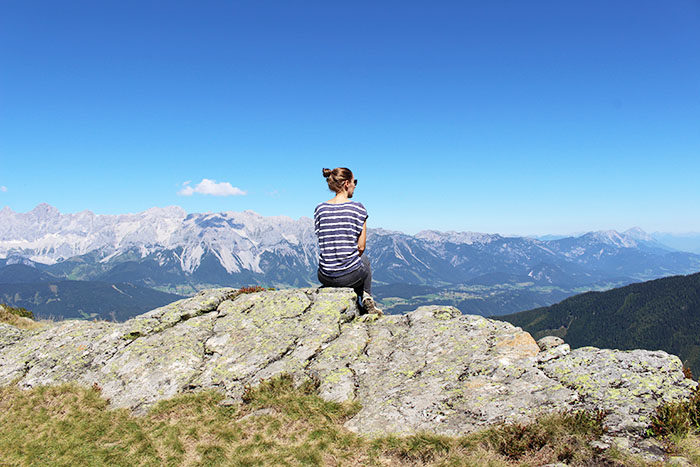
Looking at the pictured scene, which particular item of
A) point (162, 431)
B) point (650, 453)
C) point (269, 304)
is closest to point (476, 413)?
point (650, 453)

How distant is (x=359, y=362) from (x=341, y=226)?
445 centimetres

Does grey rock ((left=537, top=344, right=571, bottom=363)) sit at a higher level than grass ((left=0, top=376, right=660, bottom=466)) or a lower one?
higher

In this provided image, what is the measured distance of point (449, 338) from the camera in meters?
11.5

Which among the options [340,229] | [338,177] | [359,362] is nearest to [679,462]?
[359,362]

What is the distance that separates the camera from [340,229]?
11.9 metres

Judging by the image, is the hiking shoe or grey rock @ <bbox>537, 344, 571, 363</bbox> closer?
grey rock @ <bbox>537, 344, 571, 363</bbox>

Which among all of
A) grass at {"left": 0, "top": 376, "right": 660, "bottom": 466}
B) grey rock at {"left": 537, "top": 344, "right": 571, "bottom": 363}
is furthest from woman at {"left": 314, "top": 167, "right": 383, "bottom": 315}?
grey rock at {"left": 537, "top": 344, "right": 571, "bottom": 363}

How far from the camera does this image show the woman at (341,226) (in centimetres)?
1183

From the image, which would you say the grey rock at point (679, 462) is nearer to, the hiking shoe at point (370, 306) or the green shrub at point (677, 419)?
the green shrub at point (677, 419)

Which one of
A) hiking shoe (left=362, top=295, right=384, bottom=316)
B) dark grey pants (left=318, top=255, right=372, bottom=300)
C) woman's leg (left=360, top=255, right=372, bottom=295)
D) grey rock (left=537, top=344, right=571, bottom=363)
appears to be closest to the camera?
grey rock (left=537, top=344, right=571, bottom=363)

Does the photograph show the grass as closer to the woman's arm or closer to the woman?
the woman

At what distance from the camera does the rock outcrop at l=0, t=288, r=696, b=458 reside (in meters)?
8.03

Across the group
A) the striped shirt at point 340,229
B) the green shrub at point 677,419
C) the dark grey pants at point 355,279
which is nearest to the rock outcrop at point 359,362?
the green shrub at point 677,419

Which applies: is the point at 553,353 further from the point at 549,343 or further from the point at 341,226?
the point at 341,226
